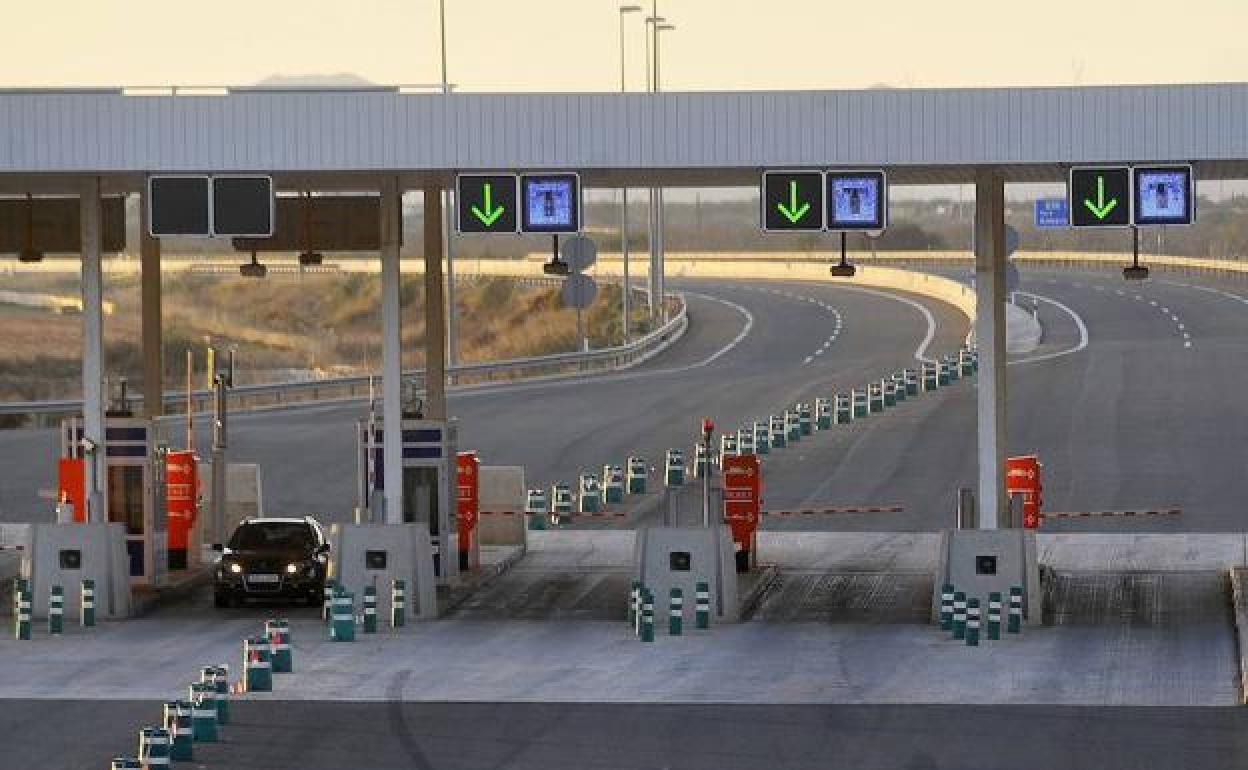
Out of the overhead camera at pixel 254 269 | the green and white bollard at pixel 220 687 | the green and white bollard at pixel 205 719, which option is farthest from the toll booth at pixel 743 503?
the green and white bollard at pixel 205 719

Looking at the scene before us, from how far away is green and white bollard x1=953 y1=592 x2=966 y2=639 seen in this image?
102ft

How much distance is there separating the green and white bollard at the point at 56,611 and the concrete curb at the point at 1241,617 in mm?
12335

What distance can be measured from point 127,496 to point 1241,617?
44.2ft

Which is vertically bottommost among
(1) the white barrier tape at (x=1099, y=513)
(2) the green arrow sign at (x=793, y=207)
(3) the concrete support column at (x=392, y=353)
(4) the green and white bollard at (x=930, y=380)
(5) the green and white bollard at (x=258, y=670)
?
(1) the white barrier tape at (x=1099, y=513)

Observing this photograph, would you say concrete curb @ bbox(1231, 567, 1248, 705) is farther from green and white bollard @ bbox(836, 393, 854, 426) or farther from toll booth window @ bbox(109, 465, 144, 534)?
green and white bollard @ bbox(836, 393, 854, 426)

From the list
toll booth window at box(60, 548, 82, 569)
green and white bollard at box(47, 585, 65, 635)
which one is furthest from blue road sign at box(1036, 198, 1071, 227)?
green and white bollard at box(47, 585, 65, 635)

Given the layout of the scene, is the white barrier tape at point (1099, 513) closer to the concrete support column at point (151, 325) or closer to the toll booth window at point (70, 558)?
the concrete support column at point (151, 325)

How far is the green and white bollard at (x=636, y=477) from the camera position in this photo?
48219mm

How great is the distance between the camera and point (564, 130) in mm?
31188

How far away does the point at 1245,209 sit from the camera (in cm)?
18988

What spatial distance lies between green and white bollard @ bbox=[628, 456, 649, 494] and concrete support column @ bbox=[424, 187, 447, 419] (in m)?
10.3

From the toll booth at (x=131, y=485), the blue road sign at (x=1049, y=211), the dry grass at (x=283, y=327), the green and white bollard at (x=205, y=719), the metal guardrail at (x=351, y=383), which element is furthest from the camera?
the dry grass at (x=283, y=327)

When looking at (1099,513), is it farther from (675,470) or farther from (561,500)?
(561,500)

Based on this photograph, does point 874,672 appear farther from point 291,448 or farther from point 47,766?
point 291,448
